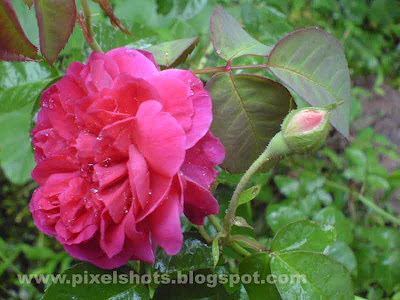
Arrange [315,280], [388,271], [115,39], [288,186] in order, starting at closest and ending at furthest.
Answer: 1. [315,280]
2. [115,39]
3. [388,271]
4. [288,186]

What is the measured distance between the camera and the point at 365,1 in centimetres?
167

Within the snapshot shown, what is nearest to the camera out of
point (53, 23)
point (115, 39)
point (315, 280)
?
point (53, 23)

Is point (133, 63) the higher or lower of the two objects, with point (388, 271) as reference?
higher

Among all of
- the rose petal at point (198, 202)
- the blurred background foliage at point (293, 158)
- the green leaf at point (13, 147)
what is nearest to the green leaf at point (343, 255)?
the blurred background foliage at point (293, 158)

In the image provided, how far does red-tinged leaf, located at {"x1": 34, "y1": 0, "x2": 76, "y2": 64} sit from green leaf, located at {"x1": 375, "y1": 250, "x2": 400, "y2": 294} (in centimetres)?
83

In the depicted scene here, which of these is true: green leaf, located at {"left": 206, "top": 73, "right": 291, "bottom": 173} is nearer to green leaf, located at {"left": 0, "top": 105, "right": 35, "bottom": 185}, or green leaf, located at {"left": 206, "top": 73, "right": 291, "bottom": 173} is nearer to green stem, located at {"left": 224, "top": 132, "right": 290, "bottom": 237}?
green stem, located at {"left": 224, "top": 132, "right": 290, "bottom": 237}

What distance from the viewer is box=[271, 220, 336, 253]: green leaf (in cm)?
57

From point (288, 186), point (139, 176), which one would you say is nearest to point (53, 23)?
point (139, 176)

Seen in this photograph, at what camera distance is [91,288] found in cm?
55

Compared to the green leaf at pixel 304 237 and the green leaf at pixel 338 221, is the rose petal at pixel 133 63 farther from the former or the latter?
the green leaf at pixel 338 221

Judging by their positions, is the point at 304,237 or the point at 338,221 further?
the point at 338,221

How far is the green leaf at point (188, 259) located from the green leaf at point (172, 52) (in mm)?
220

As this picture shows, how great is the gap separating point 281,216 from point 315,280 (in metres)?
0.42

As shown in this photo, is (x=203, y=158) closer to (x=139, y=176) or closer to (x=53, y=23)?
(x=139, y=176)
